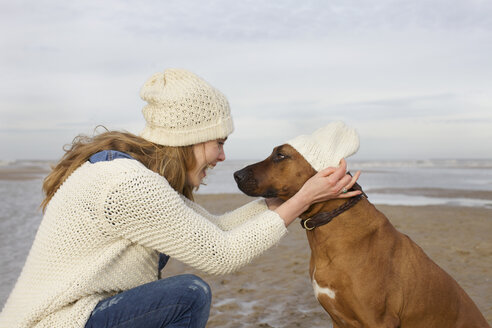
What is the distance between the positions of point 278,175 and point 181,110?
78 cm

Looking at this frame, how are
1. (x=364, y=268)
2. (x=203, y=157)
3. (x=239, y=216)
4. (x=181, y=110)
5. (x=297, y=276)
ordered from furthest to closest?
(x=297, y=276)
(x=239, y=216)
(x=203, y=157)
(x=364, y=268)
(x=181, y=110)

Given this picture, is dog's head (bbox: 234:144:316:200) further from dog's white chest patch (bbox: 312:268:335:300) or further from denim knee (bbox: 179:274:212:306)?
denim knee (bbox: 179:274:212:306)

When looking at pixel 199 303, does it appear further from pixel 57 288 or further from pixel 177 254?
pixel 57 288

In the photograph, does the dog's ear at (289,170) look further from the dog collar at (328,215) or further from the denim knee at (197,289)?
the denim knee at (197,289)

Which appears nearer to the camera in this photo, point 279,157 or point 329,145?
point 329,145

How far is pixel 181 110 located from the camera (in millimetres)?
2627

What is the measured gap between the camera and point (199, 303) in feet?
8.26

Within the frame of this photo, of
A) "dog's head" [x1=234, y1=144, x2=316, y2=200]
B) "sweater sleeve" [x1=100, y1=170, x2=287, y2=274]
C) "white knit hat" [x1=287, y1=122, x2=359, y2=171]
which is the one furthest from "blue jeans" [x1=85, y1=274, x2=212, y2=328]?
"white knit hat" [x1=287, y1=122, x2=359, y2=171]

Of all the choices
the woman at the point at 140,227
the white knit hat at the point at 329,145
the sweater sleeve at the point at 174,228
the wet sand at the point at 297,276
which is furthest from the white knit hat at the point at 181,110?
the wet sand at the point at 297,276

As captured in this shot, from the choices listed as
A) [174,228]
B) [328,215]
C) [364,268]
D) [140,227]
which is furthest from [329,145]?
[140,227]

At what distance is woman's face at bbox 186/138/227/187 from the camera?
9.37 feet

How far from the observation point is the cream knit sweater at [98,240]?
226 centimetres

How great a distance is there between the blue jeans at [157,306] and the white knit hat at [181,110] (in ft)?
2.58

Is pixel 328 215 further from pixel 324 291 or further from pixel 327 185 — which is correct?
pixel 324 291
